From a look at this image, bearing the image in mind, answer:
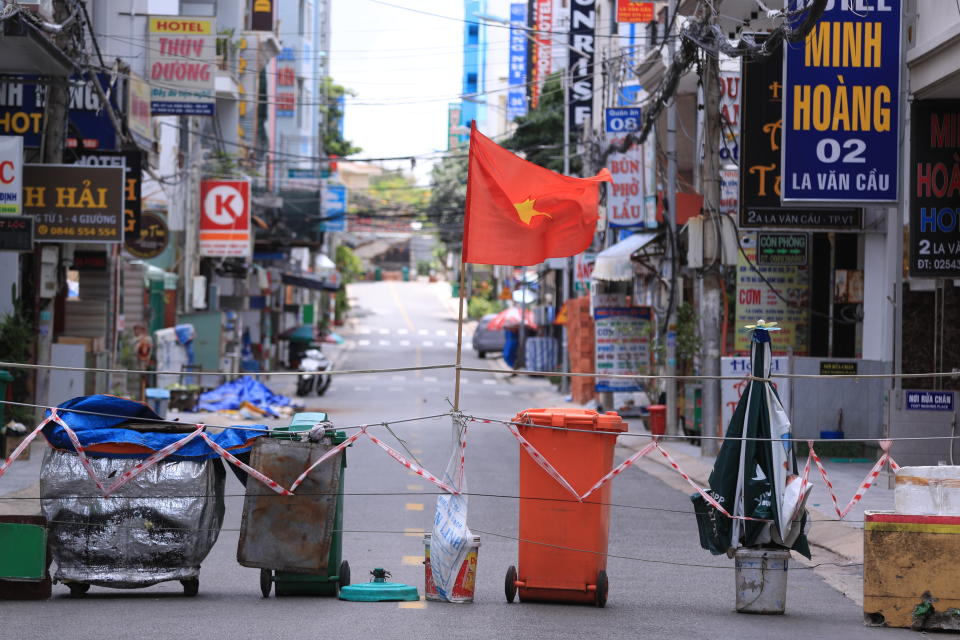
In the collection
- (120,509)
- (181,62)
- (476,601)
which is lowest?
(476,601)

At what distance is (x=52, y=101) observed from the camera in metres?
20.4

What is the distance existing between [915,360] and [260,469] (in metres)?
11.9

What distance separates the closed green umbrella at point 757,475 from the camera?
30.5 ft

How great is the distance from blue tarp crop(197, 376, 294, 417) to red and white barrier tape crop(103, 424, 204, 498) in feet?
69.8

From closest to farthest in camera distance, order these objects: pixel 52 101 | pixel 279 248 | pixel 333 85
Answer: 1. pixel 52 101
2. pixel 279 248
3. pixel 333 85

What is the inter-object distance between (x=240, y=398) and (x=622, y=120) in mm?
11303

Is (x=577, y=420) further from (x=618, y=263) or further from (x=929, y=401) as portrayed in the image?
(x=618, y=263)

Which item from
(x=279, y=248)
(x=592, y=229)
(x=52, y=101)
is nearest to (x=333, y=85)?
(x=279, y=248)

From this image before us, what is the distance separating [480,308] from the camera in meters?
81.5

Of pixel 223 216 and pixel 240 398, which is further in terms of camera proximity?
pixel 223 216

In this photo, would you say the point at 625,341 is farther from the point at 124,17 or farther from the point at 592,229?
the point at 592,229

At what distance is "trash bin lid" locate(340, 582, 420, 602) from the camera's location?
30.6ft

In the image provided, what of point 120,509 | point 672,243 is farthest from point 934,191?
point 120,509

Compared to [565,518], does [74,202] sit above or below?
above
